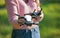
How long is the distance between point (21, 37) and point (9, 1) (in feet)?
0.51

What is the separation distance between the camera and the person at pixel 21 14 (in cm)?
93

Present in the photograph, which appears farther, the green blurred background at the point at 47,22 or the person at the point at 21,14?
the green blurred background at the point at 47,22

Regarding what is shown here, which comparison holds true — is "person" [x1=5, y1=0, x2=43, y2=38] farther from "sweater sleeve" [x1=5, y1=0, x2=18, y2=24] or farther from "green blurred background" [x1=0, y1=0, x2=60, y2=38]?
"green blurred background" [x1=0, y1=0, x2=60, y2=38]

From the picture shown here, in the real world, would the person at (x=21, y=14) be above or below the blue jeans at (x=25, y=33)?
above

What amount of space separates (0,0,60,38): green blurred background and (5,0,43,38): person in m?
1.48

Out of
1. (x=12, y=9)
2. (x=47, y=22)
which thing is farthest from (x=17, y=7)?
(x=47, y=22)

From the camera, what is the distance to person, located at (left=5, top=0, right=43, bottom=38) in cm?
93

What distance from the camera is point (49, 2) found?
3186 mm

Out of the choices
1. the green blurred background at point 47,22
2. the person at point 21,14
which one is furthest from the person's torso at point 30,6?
the green blurred background at point 47,22

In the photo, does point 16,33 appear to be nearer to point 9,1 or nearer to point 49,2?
point 9,1

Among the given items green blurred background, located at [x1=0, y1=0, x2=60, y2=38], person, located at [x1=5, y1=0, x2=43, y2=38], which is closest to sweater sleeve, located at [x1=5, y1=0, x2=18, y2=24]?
person, located at [x1=5, y1=0, x2=43, y2=38]

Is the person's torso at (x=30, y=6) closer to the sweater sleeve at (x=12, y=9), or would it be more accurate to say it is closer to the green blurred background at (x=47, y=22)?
the sweater sleeve at (x=12, y=9)

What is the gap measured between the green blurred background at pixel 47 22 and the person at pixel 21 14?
1.48m

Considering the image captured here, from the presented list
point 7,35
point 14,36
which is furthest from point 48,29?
point 14,36
